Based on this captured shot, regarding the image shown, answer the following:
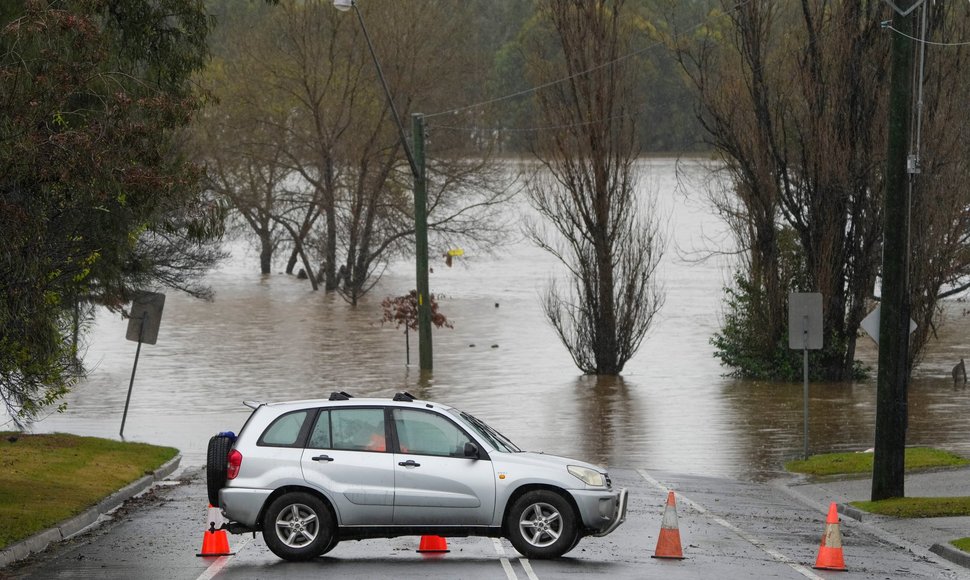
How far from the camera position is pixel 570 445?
89.4ft

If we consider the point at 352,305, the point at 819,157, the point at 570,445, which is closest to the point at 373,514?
the point at 570,445

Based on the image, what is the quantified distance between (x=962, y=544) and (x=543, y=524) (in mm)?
5018

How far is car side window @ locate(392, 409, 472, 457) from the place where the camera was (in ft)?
44.1

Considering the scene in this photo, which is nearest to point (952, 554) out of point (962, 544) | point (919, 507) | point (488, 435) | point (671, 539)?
point (962, 544)

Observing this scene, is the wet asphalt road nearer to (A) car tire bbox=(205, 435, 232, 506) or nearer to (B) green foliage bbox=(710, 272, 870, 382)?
(A) car tire bbox=(205, 435, 232, 506)

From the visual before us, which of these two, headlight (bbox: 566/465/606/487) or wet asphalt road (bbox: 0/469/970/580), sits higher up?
headlight (bbox: 566/465/606/487)

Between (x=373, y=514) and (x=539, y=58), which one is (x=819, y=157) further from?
(x=373, y=514)

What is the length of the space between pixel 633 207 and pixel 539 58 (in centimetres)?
547

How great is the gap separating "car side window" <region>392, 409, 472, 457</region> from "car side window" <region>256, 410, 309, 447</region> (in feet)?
2.96

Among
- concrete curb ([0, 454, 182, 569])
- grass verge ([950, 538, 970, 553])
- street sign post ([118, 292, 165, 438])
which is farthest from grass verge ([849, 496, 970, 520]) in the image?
street sign post ([118, 292, 165, 438])

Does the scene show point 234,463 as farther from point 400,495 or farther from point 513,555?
point 513,555

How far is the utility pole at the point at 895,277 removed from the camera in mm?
18141

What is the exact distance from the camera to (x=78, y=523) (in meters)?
16.8

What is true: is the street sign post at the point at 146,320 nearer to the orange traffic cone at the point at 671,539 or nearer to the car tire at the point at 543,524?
the car tire at the point at 543,524
